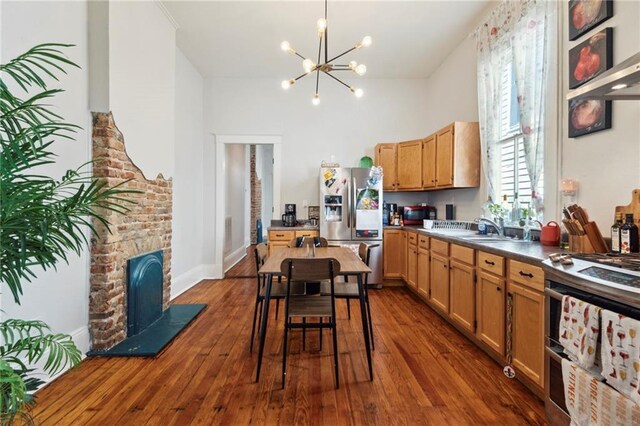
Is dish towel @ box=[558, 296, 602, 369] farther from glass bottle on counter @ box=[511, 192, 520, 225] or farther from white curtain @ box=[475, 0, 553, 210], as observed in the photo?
glass bottle on counter @ box=[511, 192, 520, 225]

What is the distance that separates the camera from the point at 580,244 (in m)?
2.08

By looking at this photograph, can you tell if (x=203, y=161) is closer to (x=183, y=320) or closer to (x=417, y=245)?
(x=183, y=320)

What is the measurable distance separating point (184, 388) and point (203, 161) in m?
3.87

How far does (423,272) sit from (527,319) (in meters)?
1.81

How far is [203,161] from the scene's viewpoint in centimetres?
523

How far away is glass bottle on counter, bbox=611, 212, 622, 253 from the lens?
1884mm

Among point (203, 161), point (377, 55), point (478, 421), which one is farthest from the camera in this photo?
point (203, 161)

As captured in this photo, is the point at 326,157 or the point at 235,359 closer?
the point at 235,359

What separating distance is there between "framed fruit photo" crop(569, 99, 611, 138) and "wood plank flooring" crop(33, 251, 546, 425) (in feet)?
6.12

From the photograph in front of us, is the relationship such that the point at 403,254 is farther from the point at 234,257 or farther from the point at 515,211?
the point at 234,257

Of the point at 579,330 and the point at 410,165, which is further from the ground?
the point at 410,165

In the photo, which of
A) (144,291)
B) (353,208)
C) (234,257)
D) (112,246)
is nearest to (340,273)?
(112,246)

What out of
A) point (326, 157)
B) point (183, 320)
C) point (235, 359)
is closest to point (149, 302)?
point (183, 320)

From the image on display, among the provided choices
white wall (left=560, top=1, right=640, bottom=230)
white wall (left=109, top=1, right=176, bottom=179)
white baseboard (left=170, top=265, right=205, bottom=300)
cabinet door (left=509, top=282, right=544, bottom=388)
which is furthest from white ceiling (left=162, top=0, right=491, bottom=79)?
white baseboard (left=170, top=265, right=205, bottom=300)
